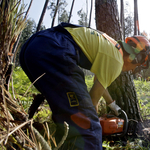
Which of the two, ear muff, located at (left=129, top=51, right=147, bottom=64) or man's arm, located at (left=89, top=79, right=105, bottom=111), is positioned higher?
ear muff, located at (left=129, top=51, right=147, bottom=64)

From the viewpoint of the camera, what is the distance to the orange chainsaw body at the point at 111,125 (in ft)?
7.88

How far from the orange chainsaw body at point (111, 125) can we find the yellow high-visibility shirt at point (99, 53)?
3.09 ft

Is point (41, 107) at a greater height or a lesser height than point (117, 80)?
lesser

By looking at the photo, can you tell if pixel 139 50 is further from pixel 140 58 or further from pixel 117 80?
pixel 117 80

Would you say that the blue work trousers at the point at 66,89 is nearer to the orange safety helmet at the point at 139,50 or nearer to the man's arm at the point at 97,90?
the man's arm at the point at 97,90

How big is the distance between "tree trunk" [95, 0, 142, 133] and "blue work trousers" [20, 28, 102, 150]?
1671 millimetres

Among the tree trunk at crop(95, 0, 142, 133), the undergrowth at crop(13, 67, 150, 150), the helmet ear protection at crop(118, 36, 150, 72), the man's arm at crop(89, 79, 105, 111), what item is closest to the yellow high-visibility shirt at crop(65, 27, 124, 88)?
the man's arm at crop(89, 79, 105, 111)

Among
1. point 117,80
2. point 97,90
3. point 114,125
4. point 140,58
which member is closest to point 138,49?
point 140,58

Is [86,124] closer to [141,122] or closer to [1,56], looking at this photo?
[1,56]

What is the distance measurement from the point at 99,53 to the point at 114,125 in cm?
136

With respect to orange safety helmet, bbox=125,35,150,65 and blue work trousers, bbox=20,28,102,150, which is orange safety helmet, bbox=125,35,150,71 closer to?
orange safety helmet, bbox=125,35,150,65

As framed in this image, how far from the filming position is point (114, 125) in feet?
7.95

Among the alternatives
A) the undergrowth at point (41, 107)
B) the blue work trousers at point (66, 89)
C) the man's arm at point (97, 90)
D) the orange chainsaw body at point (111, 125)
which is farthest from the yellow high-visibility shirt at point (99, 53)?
the undergrowth at point (41, 107)

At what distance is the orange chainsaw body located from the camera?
2402 mm
